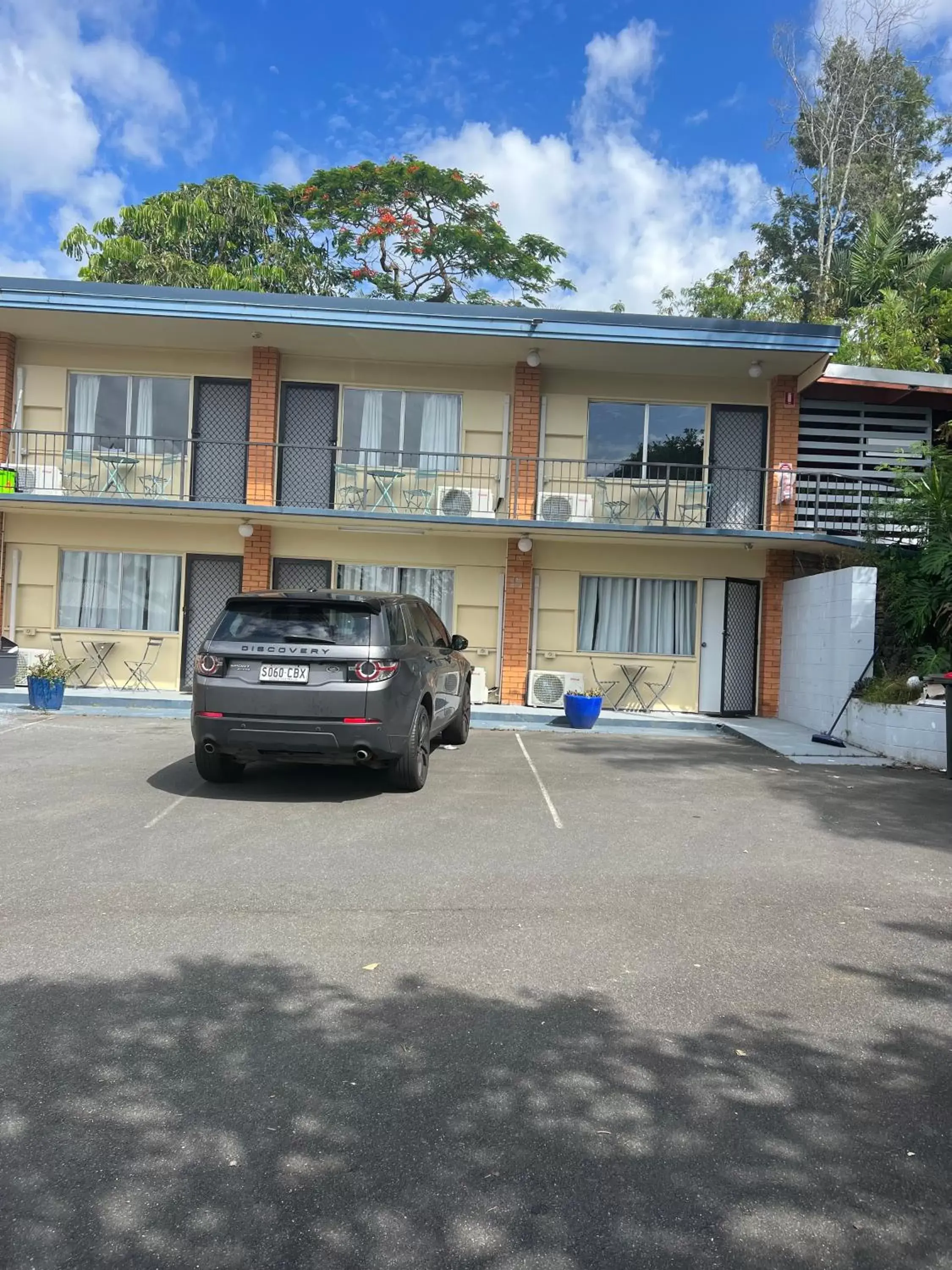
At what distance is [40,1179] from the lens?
7.93ft

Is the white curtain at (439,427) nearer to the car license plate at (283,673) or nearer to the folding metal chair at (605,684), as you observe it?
the folding metal chair at (605,684)

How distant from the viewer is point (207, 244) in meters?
24.4

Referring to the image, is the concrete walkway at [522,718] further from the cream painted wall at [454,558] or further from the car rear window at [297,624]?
the car rear window at [297,624]

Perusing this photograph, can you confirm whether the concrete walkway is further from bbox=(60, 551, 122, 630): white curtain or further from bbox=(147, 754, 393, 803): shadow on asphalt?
bbox=(147, 754, 393, 803): shadow on asphalt

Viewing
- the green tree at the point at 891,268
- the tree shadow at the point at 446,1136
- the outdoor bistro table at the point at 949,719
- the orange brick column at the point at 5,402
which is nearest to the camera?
the tree shadow at the point at 446,1136

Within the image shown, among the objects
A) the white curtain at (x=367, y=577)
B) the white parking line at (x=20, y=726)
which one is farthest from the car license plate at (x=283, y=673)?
the white curtain at (x=367, y=577)

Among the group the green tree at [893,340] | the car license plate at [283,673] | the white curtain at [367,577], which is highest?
the green tree at [893,340]

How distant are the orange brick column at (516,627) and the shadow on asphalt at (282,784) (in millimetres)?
5980

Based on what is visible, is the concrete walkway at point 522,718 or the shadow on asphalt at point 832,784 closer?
the shadow on asphalt at point 832,784

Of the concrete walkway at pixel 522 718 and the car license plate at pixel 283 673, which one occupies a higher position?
the car license plate at pixel 283 673

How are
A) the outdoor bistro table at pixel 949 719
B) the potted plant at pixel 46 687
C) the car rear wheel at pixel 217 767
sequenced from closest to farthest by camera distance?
the car rear wheel at pixel 217 767
the outdoor bistro table at pixel 949 719
the potted plant at pixel 46 687

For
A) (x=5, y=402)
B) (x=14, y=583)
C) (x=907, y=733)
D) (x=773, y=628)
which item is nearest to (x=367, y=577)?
(x=14, y=583)

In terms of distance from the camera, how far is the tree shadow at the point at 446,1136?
7.33 feet

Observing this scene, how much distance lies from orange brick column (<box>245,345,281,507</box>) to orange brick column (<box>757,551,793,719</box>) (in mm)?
8034
